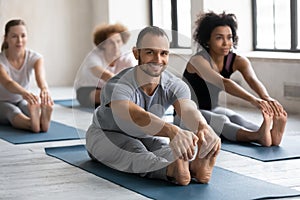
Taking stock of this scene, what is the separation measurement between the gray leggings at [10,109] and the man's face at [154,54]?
2.24 metres

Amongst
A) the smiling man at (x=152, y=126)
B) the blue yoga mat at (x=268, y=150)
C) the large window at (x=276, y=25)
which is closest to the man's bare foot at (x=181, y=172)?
the smiling man at (x=152, y=126)

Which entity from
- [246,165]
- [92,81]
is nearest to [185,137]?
[246,165]

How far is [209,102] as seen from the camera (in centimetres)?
504

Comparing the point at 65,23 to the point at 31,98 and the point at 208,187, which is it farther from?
the point at 208,187

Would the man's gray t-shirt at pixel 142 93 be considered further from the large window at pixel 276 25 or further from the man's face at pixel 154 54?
the large window at pixel 276 25

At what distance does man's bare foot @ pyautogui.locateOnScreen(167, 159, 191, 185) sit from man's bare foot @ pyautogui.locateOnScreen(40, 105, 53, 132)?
81.3 inches

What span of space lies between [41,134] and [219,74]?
1.41 meters

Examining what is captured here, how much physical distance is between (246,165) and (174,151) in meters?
0.72

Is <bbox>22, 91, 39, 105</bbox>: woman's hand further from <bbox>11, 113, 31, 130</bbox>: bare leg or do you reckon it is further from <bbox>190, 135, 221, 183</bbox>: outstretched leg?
<bbox>190, 135, 221, 183</bbox>: outstretched leg

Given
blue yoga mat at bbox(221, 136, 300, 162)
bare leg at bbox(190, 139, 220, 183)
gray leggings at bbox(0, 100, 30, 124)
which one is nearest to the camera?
bare leg at bbox(190, 139, 220, 183)

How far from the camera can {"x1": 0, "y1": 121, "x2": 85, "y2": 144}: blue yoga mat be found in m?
5.11

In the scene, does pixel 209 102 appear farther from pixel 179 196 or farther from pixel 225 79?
pixel 179 196

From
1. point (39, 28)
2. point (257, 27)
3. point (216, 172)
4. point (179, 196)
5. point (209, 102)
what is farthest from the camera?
point (39, 28)

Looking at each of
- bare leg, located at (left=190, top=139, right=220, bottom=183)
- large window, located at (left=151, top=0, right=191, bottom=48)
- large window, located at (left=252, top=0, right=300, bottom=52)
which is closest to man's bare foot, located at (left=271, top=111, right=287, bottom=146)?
bare leg, located at (left=190, top=139, right=220, bottom=183)
